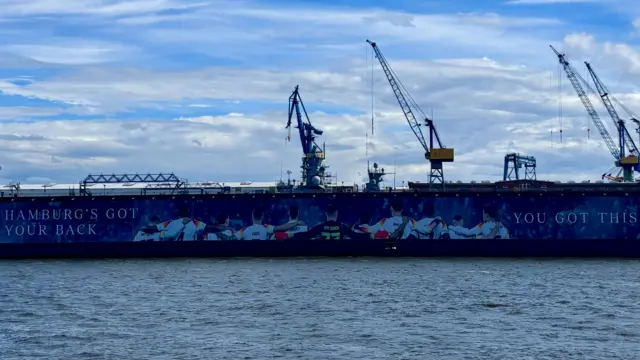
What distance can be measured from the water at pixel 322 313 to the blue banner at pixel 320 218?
20.2 m

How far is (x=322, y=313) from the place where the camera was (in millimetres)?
57938

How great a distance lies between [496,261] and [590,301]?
36.1 m

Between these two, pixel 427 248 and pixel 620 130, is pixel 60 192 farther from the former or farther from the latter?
pixel 620 130

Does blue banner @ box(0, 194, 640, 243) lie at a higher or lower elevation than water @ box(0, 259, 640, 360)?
higher

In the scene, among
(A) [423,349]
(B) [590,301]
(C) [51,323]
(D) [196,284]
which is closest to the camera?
(A) [423,349]

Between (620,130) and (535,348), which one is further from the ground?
(620,130)

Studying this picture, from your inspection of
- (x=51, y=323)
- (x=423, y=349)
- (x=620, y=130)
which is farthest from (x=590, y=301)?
(x=620, y=130)

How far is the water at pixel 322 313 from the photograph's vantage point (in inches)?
1861

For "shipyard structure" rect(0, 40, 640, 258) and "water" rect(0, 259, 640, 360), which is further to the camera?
"shipyard structure" rect(0, 40, 640, 258)

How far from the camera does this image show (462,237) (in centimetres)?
10900

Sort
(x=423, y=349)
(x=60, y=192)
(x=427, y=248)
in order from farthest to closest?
(x=60, y=192)
(x=427, y=248)
(x=423, y=349)

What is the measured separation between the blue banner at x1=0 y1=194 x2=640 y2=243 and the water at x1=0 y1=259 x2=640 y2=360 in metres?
20.2

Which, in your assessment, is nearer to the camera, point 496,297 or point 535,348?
point 535,348

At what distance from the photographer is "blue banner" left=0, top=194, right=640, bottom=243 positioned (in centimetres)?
10888
